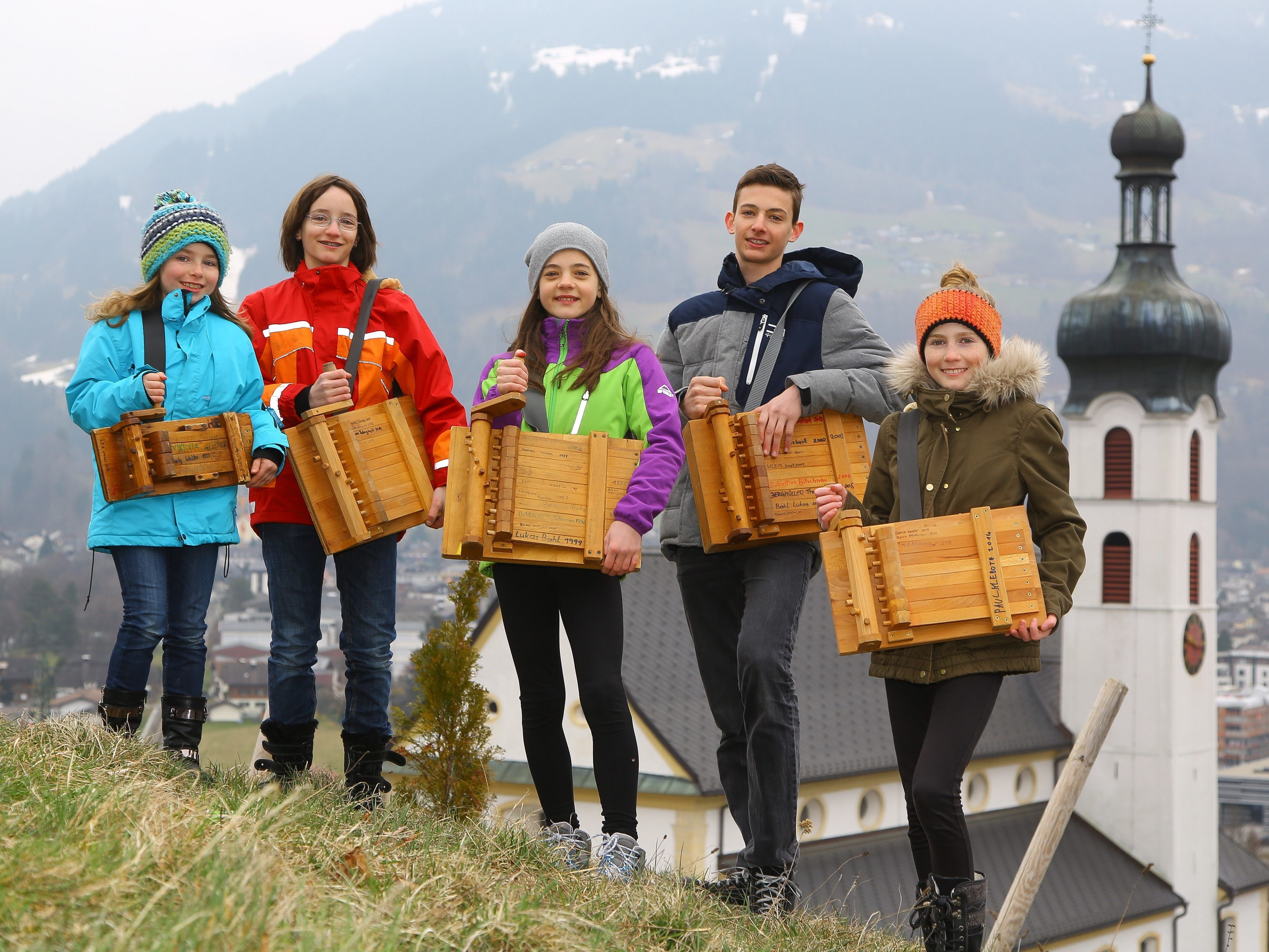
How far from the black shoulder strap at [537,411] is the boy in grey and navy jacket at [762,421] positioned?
0.48m

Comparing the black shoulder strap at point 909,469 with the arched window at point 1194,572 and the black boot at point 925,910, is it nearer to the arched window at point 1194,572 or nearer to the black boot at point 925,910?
the black boot at point 925,910

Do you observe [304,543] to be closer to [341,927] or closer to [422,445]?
[422,445]

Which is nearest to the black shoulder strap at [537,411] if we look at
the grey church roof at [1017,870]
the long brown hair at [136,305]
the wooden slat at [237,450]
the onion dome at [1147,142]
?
the wooden slat at [237,450]

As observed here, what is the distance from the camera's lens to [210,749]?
5.68 m

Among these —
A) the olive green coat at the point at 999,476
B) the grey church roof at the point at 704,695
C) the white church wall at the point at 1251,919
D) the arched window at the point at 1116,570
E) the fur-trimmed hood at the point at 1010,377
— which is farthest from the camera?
the arched window at the point at 1116,570

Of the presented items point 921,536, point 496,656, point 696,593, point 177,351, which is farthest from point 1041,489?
point 496,656

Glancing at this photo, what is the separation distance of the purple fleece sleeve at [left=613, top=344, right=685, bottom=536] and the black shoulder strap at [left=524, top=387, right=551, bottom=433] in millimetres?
271

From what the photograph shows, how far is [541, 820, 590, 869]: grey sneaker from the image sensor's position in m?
4.47

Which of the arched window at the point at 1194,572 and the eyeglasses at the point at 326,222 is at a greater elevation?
the eyeglasses at the point at 326,222

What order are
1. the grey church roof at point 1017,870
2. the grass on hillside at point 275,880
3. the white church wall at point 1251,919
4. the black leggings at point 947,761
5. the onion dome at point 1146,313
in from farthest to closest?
1. the white church wall at point 1251,919
2. the onion dome at point 1146,313
3. the grey church roof at point 1017,870
4. the black leggings at point 947,761
5. the grass on hillside at point 275,880

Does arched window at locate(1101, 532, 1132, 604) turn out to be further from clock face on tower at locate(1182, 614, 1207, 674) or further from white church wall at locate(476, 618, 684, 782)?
white church wall at locate(476, 618, 684, 782)

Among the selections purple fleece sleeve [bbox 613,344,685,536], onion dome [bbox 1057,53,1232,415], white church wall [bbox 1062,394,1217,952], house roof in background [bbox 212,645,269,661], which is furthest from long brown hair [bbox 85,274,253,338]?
house roof in background [bbox 212,645,269,661]

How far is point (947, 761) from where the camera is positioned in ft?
13.5

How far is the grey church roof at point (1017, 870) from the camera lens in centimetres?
2695
